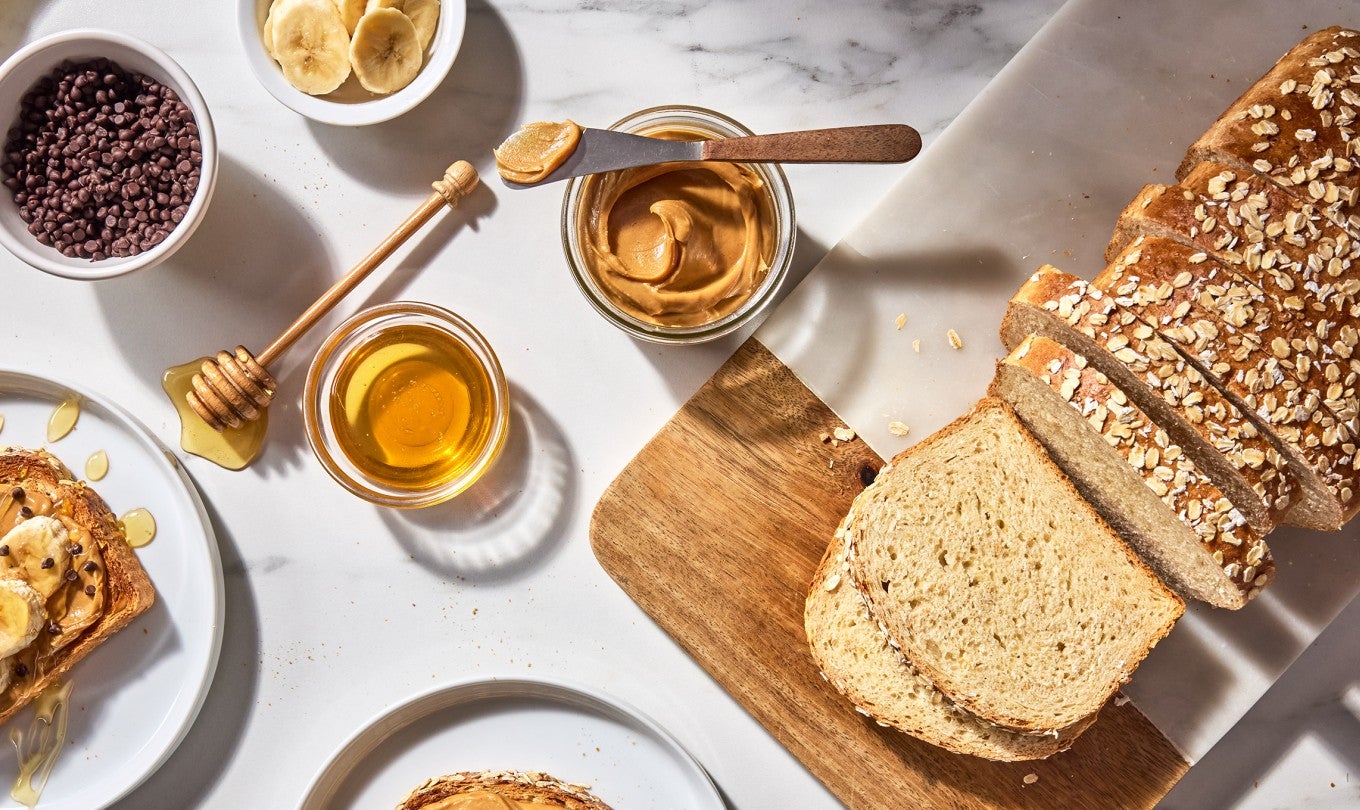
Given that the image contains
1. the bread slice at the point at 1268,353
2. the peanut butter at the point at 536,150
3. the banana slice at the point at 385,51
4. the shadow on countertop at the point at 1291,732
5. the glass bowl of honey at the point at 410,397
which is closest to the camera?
the bread slice at the point at 1268,353

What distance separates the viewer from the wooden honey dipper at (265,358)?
2332mm

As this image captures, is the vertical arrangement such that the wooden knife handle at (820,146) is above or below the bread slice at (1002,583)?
above

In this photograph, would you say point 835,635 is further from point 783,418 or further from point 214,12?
point 214,12

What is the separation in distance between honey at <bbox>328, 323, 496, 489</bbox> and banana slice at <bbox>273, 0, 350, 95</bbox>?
641 millimetres

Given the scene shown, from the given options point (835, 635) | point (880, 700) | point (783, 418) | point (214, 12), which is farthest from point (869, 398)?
point (214, 12)

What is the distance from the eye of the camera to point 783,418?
2.37 metres

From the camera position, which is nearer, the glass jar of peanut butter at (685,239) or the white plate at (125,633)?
the glass jar of peanut butter at (685,239)

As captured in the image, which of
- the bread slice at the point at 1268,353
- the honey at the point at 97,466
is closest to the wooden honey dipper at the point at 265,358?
the honey at the point at 97,466

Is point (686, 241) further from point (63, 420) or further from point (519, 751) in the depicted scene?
point (63, 420)

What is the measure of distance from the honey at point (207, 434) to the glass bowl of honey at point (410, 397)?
0.19 metres

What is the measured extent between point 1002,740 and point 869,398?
88 cm

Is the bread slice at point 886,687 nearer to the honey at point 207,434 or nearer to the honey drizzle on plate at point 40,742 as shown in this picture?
the honey at point 207,434

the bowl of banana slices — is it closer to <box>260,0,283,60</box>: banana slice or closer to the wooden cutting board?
<box>260,0,283,60</box>: banana slice

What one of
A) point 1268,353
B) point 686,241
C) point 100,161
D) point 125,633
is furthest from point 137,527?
point 1268,353
